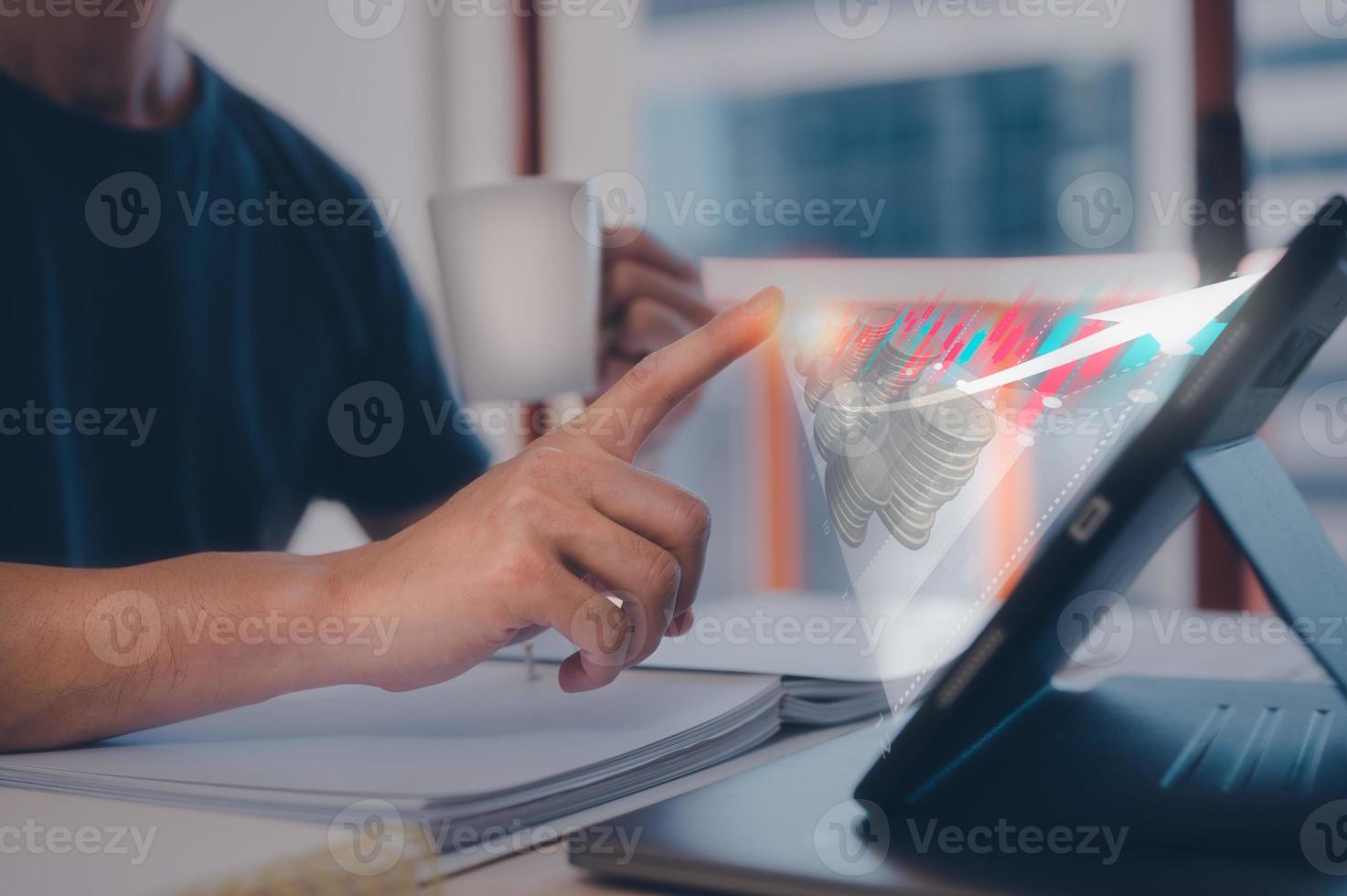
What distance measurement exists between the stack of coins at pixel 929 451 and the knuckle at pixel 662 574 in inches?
4.1

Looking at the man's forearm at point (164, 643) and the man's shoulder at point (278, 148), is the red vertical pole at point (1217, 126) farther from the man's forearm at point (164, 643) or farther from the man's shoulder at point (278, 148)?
the man's forearm at point (164, 643)

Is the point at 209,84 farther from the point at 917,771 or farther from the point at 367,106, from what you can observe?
the point at 367,106

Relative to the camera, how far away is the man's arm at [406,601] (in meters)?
0.47

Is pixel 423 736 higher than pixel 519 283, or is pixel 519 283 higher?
pixel 519 283

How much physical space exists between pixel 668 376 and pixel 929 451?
0.15m

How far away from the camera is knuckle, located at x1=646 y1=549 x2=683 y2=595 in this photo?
47 centimetres

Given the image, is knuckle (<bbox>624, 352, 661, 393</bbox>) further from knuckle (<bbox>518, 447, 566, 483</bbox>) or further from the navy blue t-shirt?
the navy blue t-shirt

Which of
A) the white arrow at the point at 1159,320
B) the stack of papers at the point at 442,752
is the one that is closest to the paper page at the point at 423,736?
the stack of papers at the point at 442,752

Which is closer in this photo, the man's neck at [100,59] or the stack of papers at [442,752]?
the stack of papers at [442,752]

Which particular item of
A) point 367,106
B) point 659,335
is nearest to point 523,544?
point 659,335

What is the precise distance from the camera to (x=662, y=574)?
471 millimetres

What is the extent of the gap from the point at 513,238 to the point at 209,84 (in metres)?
0.57

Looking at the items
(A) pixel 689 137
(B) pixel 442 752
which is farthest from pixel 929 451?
(A) pixel 689 137

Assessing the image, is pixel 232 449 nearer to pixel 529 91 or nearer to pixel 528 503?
pixel 528 503
